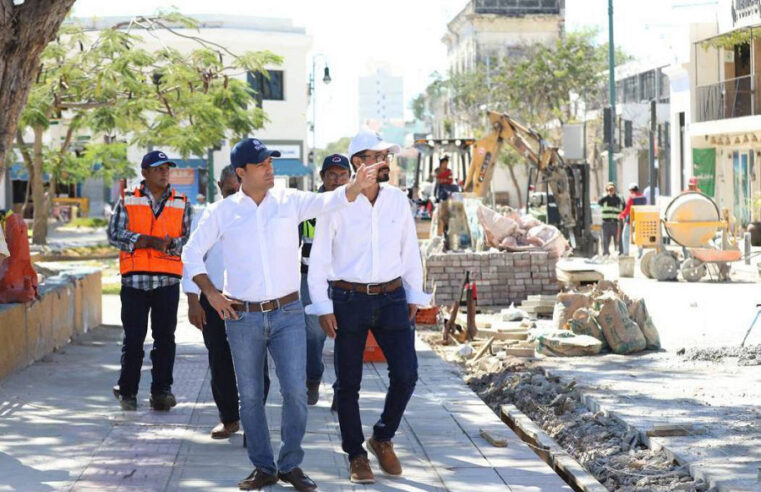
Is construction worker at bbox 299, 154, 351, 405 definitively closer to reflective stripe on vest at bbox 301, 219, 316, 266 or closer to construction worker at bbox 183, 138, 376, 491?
reflective stripe on vest at bbox 301, 219, 316, 266

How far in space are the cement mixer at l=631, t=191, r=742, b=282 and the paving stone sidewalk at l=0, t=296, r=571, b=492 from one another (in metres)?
11.6

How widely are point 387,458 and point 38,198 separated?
24195 millimetres

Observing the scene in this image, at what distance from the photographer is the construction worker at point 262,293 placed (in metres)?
6.58

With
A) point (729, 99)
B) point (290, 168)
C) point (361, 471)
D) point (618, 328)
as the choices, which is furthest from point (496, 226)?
point (290, 168)

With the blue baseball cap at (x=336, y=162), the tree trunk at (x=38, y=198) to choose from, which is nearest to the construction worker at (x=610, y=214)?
the tree trunk at (x=38, y=198)

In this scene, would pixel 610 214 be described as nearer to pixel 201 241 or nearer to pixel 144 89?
pixel 144 89

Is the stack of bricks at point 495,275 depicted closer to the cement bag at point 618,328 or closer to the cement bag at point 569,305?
the cement bag at point 569,305

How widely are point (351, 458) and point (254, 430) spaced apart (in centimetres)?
57

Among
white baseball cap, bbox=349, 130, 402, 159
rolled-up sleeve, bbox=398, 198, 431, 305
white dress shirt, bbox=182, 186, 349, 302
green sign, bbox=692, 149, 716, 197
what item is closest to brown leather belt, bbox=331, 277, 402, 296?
rolled-up sleeve, bbox=398, 198, 431, 305

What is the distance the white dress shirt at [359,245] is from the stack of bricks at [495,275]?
427 inches

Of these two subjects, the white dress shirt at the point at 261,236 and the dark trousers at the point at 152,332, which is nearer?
the white dress shirt at the point at 261,236

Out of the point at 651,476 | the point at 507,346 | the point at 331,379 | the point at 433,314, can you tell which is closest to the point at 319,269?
the point at 651,476

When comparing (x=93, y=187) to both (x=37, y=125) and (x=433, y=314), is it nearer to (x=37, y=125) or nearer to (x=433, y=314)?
(x=37, y=125)

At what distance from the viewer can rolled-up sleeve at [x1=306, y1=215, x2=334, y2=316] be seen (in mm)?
6797
